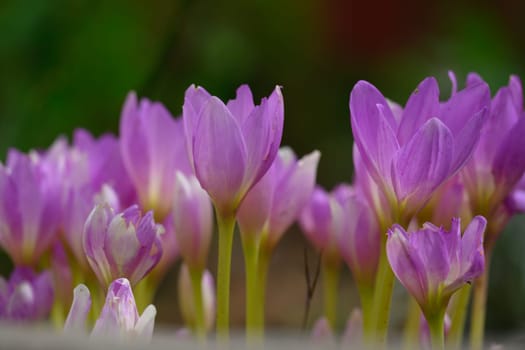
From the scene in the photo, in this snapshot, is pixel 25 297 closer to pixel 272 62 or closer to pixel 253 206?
pixel 253 206

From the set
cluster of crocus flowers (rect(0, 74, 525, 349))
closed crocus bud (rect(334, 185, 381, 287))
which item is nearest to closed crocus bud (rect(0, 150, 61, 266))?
cluster of crocus flowers (rect(0, 74, 525, 349))

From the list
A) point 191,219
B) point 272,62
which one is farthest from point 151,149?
point 272,62

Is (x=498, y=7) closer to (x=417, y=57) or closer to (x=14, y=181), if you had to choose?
(x=417, y=57)

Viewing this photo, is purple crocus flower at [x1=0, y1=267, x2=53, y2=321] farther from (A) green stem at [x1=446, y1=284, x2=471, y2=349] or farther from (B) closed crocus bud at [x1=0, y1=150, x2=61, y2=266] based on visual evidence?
(A) green stem at [x1=446, y1=284, x2=471, y2=349]

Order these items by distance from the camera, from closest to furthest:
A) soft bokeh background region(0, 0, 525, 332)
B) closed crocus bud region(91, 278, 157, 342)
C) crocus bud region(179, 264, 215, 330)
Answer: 1. closed crocus bud region(91, 278, 157, 342)
2. crocus bud region(179, 264, 215, 330)
3. soft bokeh background region(0, 0, 525, 332)

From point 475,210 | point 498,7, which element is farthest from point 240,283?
point 475,210

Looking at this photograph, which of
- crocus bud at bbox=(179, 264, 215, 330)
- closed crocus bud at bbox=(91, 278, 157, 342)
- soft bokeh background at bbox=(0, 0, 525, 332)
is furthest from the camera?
soft bokeh background at bbox=(0, 0, 525, 332)
